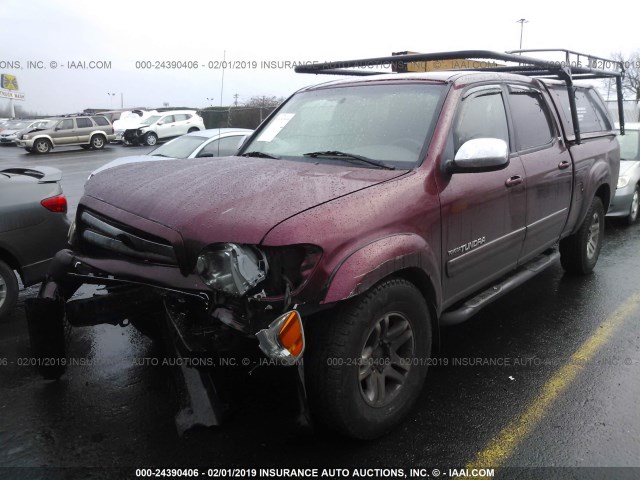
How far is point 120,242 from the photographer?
2.88 m

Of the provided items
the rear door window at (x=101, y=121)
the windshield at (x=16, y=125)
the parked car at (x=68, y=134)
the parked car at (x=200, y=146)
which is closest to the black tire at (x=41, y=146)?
the parked car at (x=68, y=134)

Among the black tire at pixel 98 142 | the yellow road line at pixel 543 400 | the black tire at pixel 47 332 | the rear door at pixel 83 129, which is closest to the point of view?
the yellow road line at pixel 543 400

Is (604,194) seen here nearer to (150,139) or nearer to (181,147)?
(181,147)

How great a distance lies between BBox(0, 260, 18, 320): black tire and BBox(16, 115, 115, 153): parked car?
79.7 feet

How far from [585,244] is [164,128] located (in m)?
25.6

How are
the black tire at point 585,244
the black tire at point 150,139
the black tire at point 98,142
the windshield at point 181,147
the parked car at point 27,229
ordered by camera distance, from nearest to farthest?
Answer: the parked car at point 27,229
the black tire at point 585,244
the windshield at point 181,147
the black tire at point 98,142
the black tire at point 150,139

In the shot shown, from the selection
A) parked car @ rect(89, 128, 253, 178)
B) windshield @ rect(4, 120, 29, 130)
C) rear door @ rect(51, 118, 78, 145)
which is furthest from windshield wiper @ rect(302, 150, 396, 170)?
windshield @ rect(4, 120, 29, 130)

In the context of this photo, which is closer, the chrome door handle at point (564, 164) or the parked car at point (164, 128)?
the chrome door handle at point (564, 164)

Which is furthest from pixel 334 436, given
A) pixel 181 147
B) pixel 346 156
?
pixel 181 147

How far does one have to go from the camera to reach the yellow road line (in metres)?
2.75

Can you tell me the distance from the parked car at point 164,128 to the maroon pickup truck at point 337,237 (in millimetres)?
24834

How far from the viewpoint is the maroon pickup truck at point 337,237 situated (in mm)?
2434

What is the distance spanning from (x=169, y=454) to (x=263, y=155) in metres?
2.02

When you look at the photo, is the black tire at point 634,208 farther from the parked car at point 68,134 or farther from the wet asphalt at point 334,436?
the parked car at point 68,134
